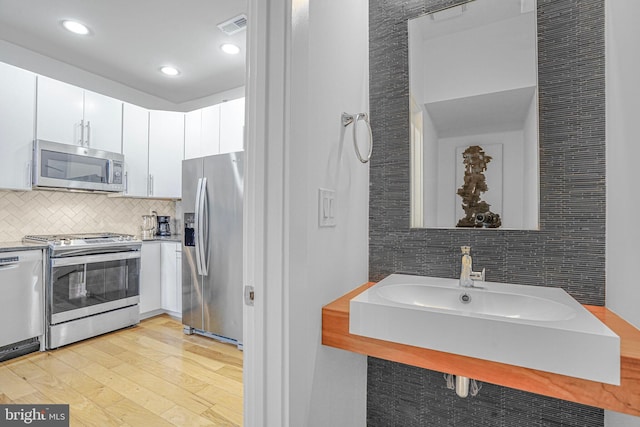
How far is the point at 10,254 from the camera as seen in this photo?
2.37 m

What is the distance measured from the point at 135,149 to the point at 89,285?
1.42 meters

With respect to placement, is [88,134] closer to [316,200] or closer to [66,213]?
[66,213]

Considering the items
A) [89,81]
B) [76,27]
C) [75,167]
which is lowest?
[75,167]

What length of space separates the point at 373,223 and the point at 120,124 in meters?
2.96

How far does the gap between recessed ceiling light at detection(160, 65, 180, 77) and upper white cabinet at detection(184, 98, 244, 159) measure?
43 centimetres

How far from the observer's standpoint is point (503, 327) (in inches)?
33.8

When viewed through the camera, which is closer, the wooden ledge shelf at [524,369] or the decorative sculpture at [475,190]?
Answer: the wooden ledge shelf at [524,369]

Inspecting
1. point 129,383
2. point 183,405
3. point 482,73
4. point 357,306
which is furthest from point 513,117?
point 129,383

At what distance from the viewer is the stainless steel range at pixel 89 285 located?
2.58 metres

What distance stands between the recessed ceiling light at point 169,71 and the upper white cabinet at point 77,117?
55cm

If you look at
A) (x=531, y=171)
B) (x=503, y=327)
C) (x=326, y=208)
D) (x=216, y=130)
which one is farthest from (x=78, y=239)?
(x=531, y=171)

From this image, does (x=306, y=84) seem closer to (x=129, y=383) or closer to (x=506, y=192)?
(x=506, y=192)

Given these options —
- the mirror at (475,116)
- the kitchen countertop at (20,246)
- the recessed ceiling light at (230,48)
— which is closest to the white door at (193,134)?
the recessed ceiling light at (230,48)

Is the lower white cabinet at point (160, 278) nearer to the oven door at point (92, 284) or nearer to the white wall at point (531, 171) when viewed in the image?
the oven door at point (92, 284)
